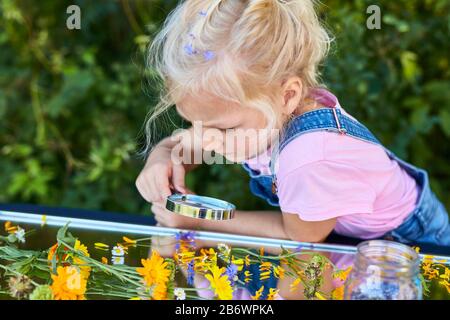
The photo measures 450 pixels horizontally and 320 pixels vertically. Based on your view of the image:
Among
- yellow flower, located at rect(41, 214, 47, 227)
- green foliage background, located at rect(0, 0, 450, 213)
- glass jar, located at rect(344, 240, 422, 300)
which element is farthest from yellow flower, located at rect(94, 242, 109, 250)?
green foliage background, located at rect(0, 0, 450, 213)

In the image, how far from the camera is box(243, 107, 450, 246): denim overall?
92 centimetres

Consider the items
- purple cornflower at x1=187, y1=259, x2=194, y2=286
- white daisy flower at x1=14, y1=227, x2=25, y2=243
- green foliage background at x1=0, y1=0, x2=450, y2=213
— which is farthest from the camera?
green foliage background at x1=0, y1=0, x2=450, y2=213

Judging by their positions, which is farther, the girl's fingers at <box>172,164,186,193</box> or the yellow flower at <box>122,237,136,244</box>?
the girl's fingers at <box>172,164,186,193</box>

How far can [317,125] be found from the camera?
91cm

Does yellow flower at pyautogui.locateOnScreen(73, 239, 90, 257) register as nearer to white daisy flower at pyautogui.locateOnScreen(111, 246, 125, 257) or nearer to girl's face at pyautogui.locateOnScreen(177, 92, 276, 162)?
white daisy flower at pyautogui.locateOnScreen(111, 246, 125, 257)

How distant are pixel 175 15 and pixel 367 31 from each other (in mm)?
761

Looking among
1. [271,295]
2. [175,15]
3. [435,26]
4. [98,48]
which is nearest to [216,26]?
[175,15]

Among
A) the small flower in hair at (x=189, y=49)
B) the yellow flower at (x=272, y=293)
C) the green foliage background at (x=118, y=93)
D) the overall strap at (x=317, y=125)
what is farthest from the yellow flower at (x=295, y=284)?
the green foliage background at (x=118, y=93)

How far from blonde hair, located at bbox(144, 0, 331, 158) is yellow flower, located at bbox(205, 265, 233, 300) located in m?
0.23

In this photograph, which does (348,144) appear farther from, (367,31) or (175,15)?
(367,31)

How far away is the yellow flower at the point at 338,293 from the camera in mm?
705

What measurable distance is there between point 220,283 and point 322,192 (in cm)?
22

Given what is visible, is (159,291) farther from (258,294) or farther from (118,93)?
(118,93)

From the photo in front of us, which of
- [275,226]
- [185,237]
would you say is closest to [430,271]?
[275,226]
